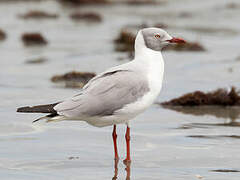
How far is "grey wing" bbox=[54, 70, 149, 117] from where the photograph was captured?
823 cm

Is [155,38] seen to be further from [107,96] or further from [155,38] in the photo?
[107,96]

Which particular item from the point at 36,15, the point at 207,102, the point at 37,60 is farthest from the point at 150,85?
the point at 36,15

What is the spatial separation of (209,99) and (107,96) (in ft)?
14.1

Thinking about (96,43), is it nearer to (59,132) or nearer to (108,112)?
(59,132)

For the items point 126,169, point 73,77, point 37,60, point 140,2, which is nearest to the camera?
point 126,169

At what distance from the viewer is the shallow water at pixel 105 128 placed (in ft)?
26.4

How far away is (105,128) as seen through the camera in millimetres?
10227

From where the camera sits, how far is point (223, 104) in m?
12.2

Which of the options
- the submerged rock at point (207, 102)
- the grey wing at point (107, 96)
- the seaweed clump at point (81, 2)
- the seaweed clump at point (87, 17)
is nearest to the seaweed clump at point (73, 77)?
the submerged rock at point (207, 102)

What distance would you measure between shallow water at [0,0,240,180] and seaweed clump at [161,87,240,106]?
1.40 feet

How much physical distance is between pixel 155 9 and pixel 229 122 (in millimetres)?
21900

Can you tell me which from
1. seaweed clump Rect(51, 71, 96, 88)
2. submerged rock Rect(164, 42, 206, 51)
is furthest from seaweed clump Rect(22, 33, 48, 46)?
seaweed clump Rect(51, 71, 96, 88)

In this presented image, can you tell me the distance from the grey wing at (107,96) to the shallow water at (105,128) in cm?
63

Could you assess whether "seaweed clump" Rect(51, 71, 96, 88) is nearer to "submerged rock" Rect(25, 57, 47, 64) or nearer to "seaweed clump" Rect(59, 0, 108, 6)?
"submerged rock" Rect(25, 57, 47, 64)
